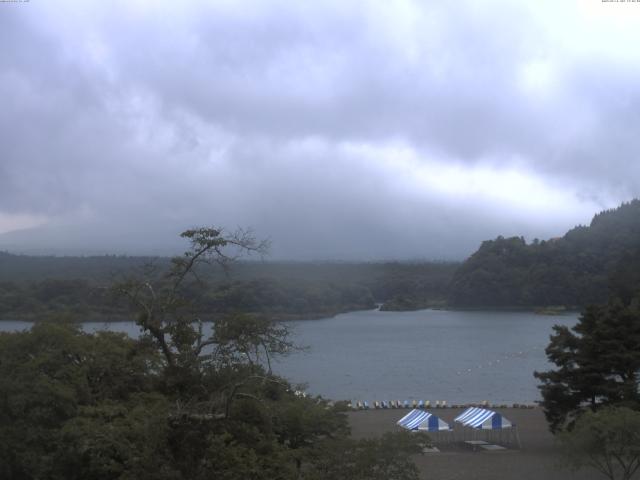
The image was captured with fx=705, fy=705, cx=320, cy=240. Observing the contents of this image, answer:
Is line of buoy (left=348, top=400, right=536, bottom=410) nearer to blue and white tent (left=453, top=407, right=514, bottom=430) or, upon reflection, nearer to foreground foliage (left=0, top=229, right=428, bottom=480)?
blue and white tent (left=453, top=407, right=514, bottom=430)

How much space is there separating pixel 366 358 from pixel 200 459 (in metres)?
34.9

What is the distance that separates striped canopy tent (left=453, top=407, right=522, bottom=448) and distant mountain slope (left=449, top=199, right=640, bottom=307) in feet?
161

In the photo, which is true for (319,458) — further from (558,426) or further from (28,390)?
(558,426)

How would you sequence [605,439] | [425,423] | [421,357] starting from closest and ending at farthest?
[605,439]
[425,423]
[421,357]

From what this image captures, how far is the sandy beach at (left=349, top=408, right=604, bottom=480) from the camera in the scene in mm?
14852

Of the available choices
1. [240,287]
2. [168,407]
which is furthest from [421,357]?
[168,407]

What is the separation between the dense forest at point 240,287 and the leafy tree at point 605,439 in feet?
18.6

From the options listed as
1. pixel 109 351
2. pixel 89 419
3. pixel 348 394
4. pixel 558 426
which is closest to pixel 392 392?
pixel 348 394

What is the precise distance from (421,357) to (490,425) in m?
24.9

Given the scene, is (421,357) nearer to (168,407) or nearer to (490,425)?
(490,425)

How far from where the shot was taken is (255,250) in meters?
9.02

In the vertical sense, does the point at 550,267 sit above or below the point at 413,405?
above

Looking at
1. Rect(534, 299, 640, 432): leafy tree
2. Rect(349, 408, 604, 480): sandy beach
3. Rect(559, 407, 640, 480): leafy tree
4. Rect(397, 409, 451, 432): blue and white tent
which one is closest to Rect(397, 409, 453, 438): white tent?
Rect(397, 409, 451, 432): blue and white tent

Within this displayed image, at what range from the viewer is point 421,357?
1687 inches
